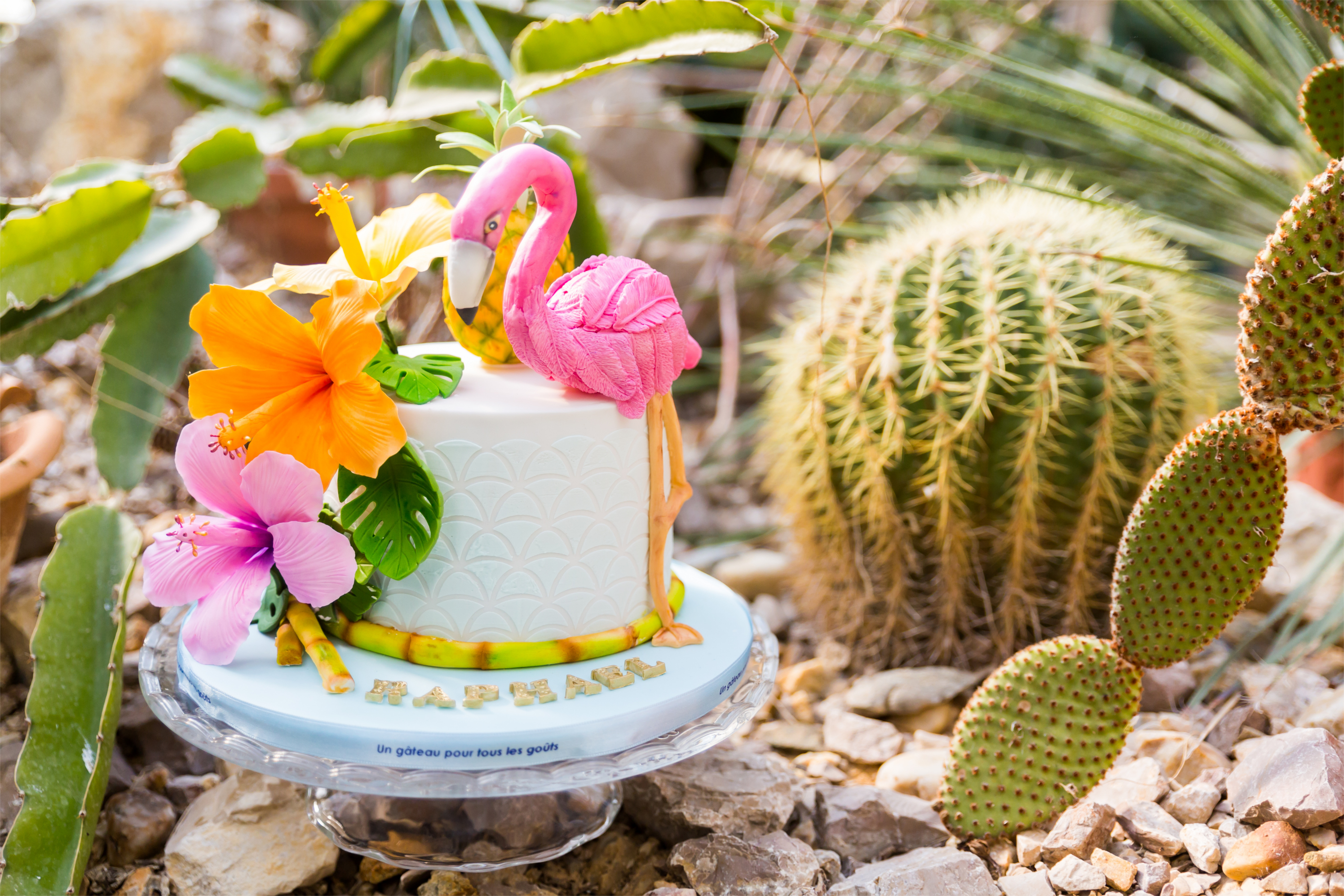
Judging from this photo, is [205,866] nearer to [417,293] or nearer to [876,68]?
[417,293]

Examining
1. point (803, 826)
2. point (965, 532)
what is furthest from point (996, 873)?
point (965, 532)

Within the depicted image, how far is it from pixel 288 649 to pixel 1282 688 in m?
1.23

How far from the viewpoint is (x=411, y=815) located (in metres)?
1.10

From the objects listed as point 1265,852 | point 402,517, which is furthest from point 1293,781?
point 402,517

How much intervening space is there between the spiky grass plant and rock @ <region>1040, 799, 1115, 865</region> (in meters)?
0.37

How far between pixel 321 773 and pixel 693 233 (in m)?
1.82

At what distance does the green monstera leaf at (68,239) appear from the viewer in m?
1.21

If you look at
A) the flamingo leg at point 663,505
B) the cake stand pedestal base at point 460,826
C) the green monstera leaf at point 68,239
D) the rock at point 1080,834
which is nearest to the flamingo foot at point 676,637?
the flamingo leg at point 663,505

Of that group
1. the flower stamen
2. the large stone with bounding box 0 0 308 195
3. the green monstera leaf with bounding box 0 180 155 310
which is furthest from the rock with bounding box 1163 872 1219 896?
the large stone with bounding box 0 0 308 195

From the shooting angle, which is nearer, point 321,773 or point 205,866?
point 321,773

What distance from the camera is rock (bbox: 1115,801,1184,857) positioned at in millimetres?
1049

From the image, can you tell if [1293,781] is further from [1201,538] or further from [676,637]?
[676,637]

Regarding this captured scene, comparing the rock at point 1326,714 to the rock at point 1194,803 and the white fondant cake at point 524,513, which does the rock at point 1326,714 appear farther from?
the white fondant cake at point 524,513

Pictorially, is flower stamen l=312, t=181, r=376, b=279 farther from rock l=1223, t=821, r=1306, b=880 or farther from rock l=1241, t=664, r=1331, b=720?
rock l=1241, t=664, r=1331, b=720
